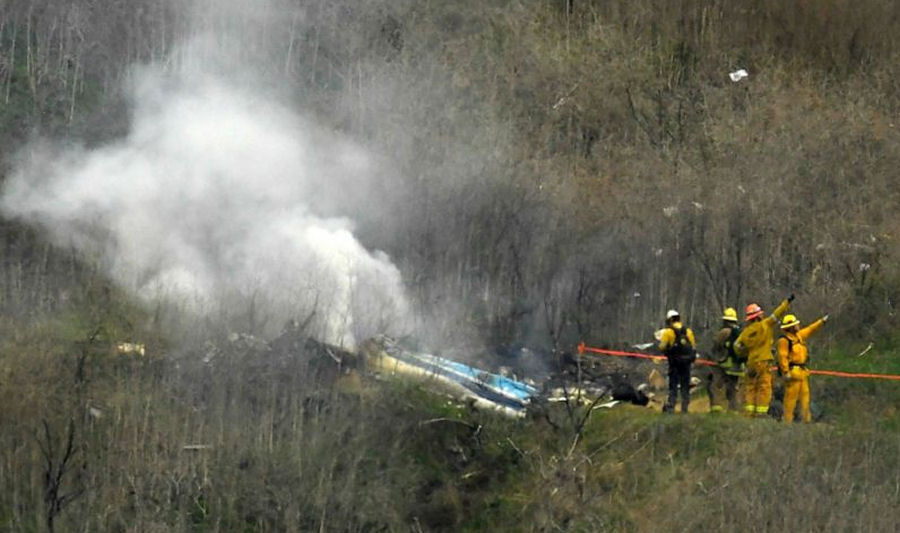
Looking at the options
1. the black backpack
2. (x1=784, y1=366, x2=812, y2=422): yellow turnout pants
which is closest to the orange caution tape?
the black backpack

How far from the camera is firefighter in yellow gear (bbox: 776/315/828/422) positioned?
72.6 feet

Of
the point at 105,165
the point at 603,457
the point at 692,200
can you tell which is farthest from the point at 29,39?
the point at 603,457

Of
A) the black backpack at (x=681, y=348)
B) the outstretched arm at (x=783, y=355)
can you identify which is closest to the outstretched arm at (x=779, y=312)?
the outstretched arm at (x=783, y=355)

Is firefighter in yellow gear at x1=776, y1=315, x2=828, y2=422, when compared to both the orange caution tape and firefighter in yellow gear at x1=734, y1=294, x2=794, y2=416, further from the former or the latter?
the orange caution tape

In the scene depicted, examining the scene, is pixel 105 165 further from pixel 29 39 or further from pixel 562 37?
pixel 562 37

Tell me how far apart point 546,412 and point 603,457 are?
101cm

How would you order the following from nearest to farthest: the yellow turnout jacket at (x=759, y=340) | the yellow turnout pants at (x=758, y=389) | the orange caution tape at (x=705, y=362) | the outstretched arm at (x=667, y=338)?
1. the yellow turnout jacket at (x=759, y=340)
2. the yellow turnout pants at (x=758, y=389)
3. the outstretched arm at (x=667, y=338)
4. the orange caution tape at (x=705, y=362)

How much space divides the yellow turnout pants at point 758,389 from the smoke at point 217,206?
16.3 ft

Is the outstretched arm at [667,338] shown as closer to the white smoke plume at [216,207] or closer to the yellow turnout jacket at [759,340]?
the yellow turnout jacket at [759,340]

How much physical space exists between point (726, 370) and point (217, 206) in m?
8.42

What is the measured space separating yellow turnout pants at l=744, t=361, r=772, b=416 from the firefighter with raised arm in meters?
0.69

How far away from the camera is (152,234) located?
27.3 metres

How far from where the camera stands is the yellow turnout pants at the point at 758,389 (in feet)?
73.7


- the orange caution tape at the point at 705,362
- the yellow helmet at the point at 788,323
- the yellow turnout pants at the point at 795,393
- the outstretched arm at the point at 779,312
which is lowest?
the yellow turnout pants at the point at 795,393
